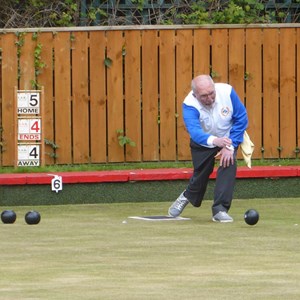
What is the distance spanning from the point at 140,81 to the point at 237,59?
3.70 feet

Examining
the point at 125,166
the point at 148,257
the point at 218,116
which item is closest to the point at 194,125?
the point at 218,116

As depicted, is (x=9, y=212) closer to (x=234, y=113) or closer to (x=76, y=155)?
(x=234, y=113)

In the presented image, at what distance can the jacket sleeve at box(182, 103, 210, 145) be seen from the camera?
11.8 metres

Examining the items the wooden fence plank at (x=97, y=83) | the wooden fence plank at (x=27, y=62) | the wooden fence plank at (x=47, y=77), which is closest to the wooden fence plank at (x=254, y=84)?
the wooden fence plank at (x=97, y=83)

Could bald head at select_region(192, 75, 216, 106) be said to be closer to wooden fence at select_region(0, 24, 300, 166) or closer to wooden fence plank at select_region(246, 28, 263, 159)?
wooden fence at select_region(0, 24, 300, 166)

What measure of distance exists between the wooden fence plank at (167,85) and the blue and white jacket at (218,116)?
390 centimetres

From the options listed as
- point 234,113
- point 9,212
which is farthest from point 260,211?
point 9,212

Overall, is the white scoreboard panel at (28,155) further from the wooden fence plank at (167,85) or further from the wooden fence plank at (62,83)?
the wooden fence plank at (167,85)

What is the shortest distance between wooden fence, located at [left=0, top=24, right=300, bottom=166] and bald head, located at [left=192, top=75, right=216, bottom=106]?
13.6ft

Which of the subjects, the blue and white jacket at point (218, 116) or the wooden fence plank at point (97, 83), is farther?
the wooden fence plank at point (97, 83)

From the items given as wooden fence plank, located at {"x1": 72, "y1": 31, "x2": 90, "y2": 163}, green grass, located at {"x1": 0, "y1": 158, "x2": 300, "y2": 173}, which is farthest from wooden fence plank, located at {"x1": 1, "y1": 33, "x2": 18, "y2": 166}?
wooden fence plank, located at {"x1": 72, "y1": 31, "x2": 90, "y2": 163}

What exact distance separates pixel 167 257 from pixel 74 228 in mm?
2404

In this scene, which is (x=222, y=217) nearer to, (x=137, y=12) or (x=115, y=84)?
(x=115, y=84)

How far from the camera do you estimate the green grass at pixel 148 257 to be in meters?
7.73
